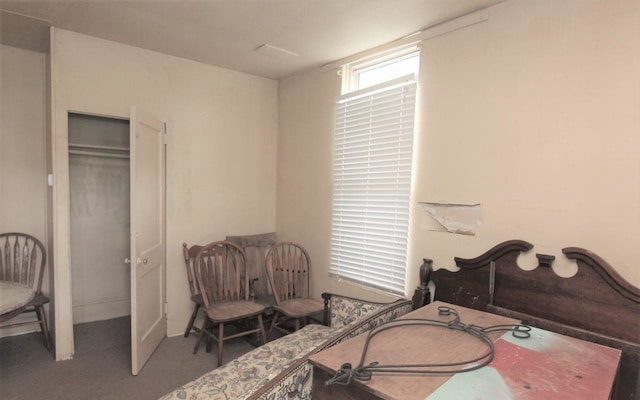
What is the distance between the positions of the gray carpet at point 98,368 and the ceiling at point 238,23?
260 centimetres

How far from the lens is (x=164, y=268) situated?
3143 mm

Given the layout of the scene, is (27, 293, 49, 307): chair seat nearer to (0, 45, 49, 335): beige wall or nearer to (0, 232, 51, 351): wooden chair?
(0, 232, 51, 351): wooden chair

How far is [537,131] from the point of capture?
6.08 ft

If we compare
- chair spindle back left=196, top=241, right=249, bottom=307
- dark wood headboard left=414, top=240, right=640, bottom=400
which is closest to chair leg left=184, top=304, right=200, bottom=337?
chair spindle back left=196, top=241, right=249, bottom=307

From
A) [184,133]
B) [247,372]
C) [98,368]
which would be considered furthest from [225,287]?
[184,133]

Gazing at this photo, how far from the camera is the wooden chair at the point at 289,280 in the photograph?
2.99 m

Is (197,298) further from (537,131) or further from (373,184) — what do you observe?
(537,131)

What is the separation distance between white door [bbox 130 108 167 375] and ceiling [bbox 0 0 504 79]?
2.18ft

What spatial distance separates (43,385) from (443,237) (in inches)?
117

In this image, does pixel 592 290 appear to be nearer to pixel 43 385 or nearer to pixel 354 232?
pixel 354 232

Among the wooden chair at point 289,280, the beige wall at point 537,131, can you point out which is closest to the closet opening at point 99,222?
the wooden chair at point 289,280

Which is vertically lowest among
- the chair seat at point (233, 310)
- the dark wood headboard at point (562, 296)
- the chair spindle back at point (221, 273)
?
the chair seat at point (233, 310)

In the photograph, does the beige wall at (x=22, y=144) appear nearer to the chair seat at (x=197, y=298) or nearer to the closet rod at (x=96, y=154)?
the closet rod at (x=96, y=154)

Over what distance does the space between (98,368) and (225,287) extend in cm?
109
